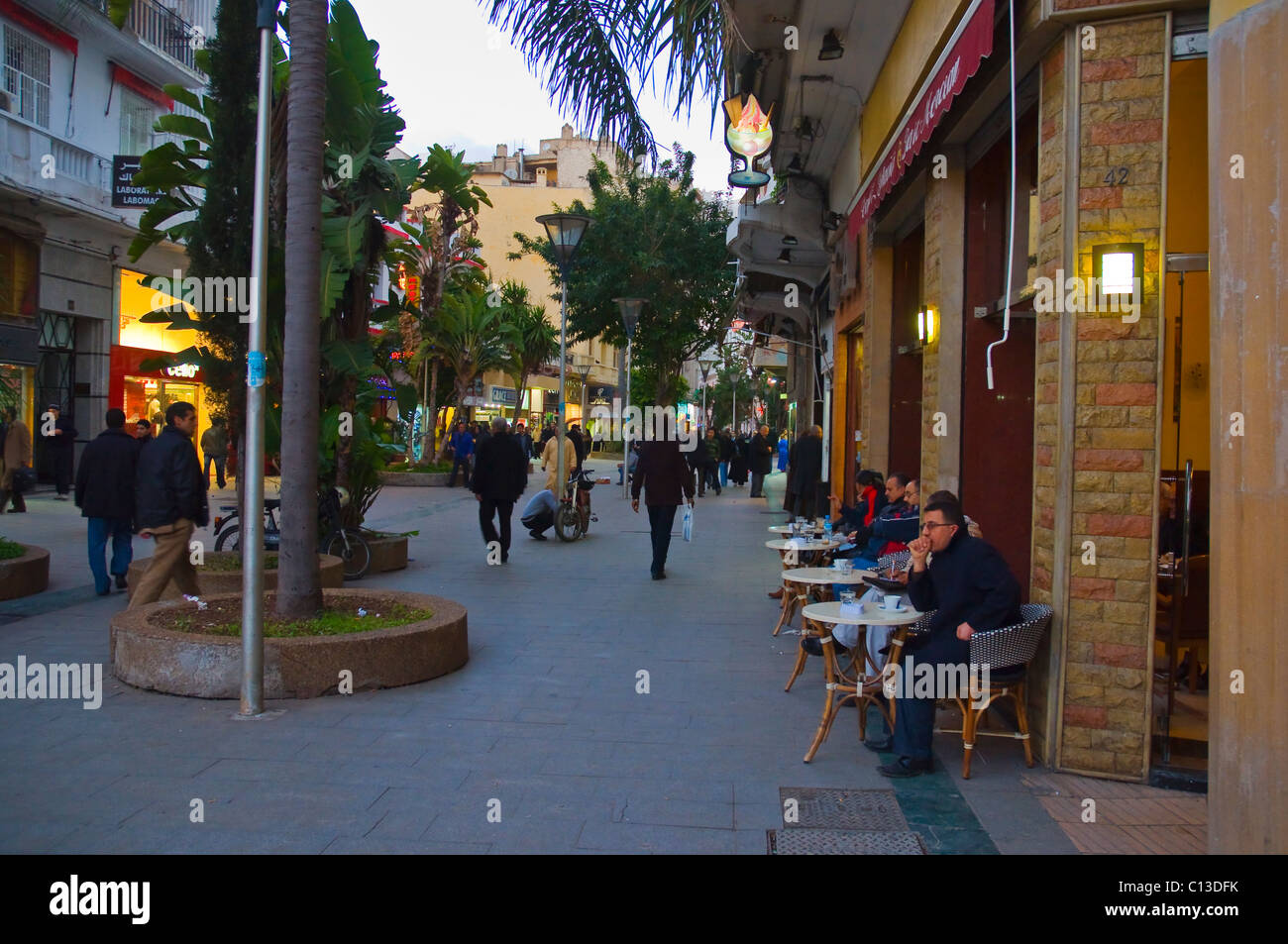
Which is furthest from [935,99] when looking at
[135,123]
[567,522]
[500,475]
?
[135,123]

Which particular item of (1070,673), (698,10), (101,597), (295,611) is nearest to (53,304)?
(101,597)

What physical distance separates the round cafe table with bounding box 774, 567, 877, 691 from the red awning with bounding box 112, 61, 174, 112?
18881mm

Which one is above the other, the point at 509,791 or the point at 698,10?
the point at 698,10

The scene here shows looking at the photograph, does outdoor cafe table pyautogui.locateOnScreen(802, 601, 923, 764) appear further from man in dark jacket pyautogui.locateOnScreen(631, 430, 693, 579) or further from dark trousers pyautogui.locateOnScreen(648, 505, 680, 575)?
dark trousers pyautogui.locateOnScreen(648, 505, 680, 575)

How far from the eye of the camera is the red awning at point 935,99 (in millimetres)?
6094

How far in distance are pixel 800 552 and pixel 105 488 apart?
7.27m

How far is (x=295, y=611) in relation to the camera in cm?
755

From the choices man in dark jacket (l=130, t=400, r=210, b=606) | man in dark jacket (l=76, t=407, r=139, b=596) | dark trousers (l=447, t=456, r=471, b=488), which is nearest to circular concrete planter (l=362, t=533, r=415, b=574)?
man in dark jacket (l=76, t=407, r=139, b=596)

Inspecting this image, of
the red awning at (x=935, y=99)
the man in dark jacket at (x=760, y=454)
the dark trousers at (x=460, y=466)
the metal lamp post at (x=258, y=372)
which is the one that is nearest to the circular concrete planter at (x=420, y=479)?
the dark trousers at (x=460, y=466)

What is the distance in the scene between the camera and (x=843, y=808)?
510 centimetres

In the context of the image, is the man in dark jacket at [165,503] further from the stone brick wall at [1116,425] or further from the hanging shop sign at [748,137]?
the hanging shop sign at [748,137]

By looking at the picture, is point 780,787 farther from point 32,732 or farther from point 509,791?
point 32,732

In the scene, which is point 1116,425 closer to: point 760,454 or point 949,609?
point 949,609
